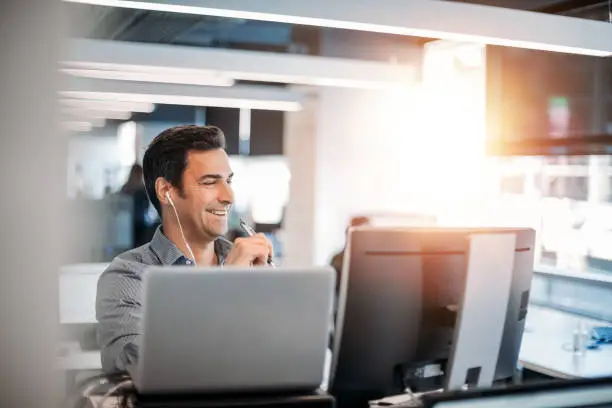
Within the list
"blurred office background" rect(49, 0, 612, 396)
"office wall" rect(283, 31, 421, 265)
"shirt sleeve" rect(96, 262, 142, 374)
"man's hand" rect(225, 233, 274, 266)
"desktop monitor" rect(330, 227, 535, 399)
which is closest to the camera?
"desktop monitor" rect(330, 227, 535, 399)

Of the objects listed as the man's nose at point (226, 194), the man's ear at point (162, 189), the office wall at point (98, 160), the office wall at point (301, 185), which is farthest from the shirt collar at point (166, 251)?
Result: the office wall at point (98, 160)

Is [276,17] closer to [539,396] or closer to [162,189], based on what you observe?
[162,189]

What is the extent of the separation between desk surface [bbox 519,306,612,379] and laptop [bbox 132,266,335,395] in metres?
1.52

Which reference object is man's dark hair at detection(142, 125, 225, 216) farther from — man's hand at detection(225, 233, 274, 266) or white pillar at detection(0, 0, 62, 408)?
white pillar at detection(0, 0, 62, 408)

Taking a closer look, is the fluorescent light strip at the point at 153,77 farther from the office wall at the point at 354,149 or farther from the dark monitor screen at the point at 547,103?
the office wall at the point at 354,149

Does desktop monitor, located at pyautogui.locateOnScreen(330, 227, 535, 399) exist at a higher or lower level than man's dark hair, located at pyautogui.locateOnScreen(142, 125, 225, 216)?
lower

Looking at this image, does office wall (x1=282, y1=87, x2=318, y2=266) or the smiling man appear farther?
office wall (x1=282, y1=87, x2=318, y2=266)

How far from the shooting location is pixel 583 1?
4.97m

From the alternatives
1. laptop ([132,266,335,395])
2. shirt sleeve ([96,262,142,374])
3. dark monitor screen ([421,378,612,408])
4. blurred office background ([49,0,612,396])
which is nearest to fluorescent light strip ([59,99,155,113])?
blurred office background ([49,0,612,396])

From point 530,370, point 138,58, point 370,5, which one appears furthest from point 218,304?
point 138,58

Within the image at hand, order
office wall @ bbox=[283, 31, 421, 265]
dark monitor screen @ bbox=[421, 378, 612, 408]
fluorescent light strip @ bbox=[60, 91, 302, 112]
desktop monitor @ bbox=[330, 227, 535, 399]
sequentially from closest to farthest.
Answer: dark monitor screen @ bbox=[421, 378, 612, 408] < desktop monitor @ bbox=[330, 227, 535, 399] < fluorescent light strip @ bbox=[60, 91, 302, 112] < office wall @ bbox=[283, 31, 421, 265]

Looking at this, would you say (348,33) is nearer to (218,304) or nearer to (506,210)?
(506,210)

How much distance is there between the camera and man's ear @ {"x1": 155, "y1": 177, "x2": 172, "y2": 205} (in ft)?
8.69

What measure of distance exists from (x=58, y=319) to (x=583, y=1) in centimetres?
451
